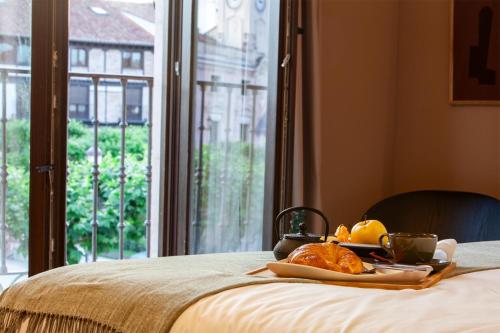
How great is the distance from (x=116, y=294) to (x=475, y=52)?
3227mm

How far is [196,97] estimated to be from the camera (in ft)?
13.5

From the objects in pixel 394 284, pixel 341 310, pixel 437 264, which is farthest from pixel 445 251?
pixel 341 310

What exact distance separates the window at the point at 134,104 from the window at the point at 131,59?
20cm

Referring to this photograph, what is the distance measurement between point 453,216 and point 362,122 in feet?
2.97

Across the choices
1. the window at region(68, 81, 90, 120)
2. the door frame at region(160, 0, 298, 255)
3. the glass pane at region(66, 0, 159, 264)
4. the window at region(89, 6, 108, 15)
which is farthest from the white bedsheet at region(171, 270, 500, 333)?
the window at region(89, 6, 108, 15)

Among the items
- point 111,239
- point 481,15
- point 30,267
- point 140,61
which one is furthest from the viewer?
point 140,61

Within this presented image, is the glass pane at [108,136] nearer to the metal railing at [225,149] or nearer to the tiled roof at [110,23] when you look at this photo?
the tiled roof at [110,23]

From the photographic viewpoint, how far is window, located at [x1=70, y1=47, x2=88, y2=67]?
285 inches

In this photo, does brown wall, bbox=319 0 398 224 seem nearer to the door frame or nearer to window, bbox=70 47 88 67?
the door frame

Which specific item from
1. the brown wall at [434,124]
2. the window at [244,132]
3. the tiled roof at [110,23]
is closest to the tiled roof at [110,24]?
the tiled roof at [110,23]

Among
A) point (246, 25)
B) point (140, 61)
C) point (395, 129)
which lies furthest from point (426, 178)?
point (140, 61)

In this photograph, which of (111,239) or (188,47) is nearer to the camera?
(188,47)

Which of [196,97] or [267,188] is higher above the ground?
[196,97]

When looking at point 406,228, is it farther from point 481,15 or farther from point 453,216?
point 481,15
